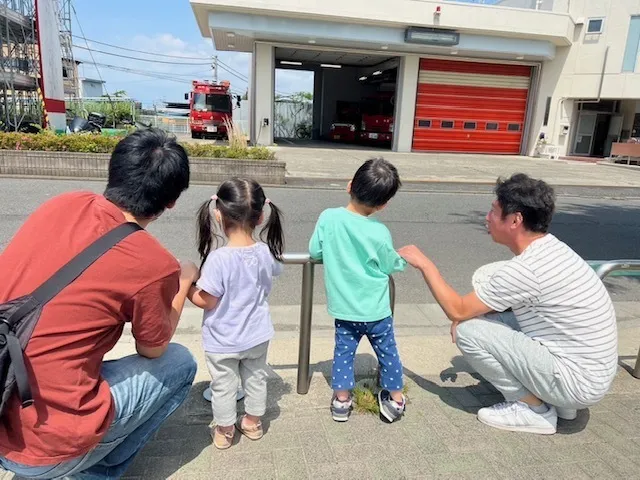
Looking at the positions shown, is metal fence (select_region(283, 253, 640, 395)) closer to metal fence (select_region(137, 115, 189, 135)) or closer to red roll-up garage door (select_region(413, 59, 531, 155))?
red roll-up garage door (select_region(413, 59, 531, 155))

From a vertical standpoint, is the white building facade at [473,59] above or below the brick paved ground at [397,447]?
above

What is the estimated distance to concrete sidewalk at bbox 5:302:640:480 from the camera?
2.29m

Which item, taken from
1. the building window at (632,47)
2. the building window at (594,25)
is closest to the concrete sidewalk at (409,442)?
the building window at (632,47)

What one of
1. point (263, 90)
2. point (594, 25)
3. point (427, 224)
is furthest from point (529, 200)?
point (594, 25)

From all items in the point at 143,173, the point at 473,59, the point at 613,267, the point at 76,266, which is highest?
the point at 473,59

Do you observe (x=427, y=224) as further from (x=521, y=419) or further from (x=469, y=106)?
(x=469, y=106)

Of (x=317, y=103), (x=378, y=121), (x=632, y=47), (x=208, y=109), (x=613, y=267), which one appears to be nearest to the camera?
(x=613, y=267)

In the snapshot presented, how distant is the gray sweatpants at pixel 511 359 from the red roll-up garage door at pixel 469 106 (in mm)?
19881

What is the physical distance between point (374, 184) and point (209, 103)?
24.7m

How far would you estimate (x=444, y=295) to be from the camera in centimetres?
254

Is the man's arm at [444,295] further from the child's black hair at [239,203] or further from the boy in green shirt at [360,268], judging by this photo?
the child's black hair at [239,203]

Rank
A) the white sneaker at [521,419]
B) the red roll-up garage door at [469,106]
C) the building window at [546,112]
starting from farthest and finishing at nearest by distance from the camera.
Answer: the building window at [546,112], the red roll-up garage door at [469,106], the white sneaker at [521,419]

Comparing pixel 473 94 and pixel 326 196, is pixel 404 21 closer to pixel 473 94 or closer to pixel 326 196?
pixel 473 94

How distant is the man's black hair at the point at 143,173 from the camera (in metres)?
1.80
